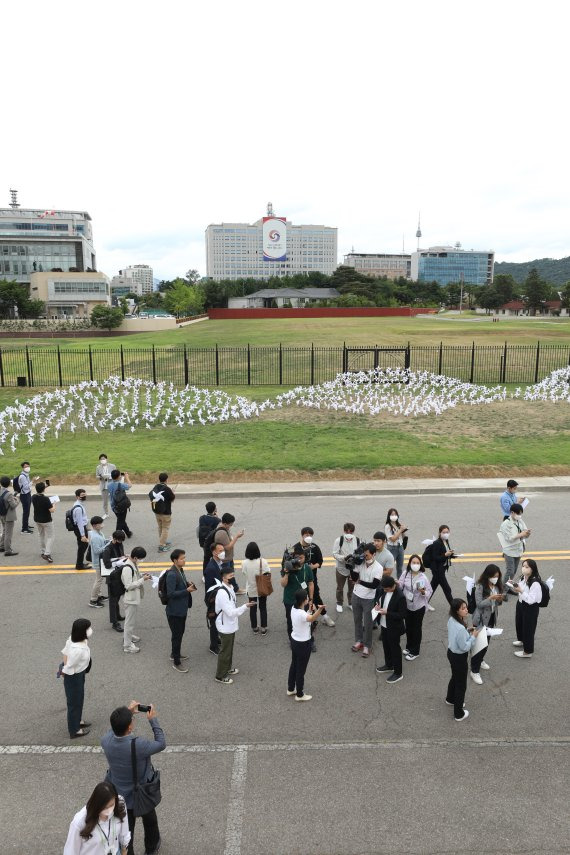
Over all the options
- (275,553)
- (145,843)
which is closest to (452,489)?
(275,553)

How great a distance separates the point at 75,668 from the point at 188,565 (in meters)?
4.50

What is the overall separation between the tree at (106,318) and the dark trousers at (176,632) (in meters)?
66.1

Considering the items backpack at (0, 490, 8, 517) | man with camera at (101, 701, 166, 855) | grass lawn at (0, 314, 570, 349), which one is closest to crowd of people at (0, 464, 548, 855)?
man with camera at (101, 701, 166, 855)

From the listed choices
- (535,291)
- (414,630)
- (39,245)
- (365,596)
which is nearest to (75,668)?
(365,596)

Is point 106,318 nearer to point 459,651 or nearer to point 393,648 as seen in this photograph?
point 393,648

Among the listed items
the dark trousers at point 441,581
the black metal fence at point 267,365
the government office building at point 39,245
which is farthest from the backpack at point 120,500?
the government office building at point 39,245

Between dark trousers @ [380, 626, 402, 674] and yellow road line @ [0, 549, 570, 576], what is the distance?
A: 3290mm

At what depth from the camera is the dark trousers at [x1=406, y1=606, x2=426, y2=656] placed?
299 inches

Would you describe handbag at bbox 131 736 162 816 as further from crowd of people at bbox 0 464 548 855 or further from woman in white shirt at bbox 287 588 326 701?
woman in white shirt at bbox 287 588 326 701

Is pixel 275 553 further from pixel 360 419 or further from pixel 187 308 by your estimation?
pixel 187 308

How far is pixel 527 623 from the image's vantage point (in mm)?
7633

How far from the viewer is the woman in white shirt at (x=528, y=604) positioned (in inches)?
294

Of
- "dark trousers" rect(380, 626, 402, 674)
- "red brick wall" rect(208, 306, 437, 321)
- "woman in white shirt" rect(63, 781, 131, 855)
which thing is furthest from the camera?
"red brick wall" rect(208, 306, 437, 321)

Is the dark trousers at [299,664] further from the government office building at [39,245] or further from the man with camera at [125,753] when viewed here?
the government office building at [39,245]
